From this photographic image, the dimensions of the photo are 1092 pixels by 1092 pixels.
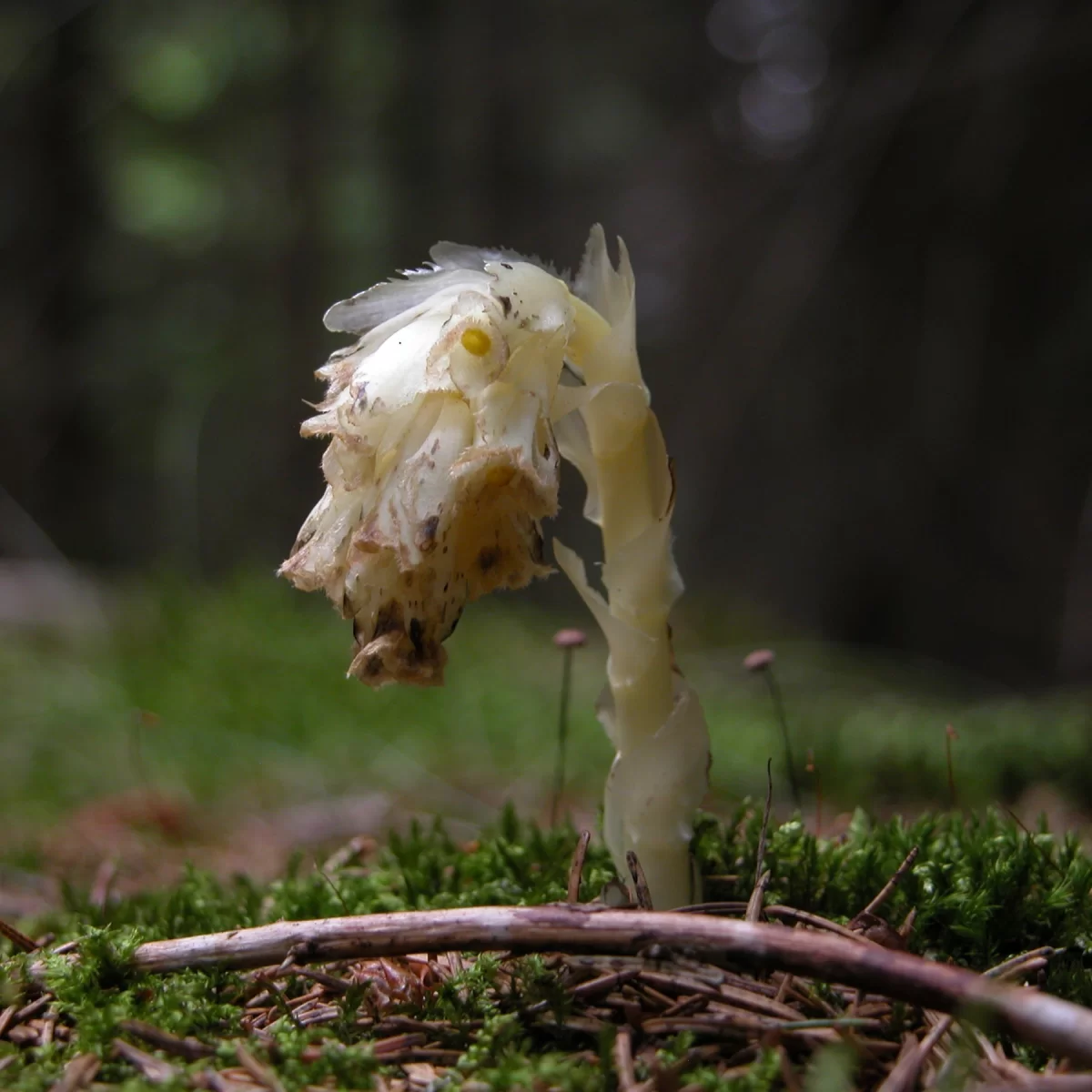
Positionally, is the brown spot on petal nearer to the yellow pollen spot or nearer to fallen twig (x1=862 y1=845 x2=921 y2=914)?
the yellow pollen spot

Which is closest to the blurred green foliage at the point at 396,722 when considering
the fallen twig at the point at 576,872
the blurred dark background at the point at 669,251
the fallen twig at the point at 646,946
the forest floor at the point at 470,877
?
the forest floor at the point at 470,877

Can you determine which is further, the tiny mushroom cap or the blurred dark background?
the blurred dark background

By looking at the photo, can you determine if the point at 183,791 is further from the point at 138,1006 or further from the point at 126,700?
the point at 138,1006

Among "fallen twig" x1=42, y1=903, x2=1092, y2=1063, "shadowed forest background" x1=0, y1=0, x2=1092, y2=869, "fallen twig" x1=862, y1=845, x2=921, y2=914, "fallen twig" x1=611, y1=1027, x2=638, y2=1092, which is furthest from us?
"shadowed forest background" x1=0, y1=0, x2=1092, y2=869

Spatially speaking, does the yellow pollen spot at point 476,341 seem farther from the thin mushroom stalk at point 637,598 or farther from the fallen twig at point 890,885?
the fallen twig at point 890,885

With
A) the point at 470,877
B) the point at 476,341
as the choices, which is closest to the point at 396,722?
the point at 470,877

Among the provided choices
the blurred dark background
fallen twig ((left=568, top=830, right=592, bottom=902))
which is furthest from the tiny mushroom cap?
the blurred dark background
